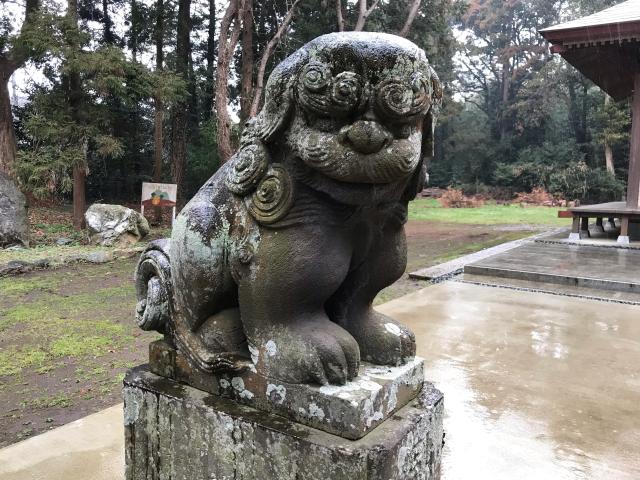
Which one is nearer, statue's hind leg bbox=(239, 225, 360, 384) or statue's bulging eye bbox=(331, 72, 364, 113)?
statue's bulging eye bbox=(331, 72, 364, 113)

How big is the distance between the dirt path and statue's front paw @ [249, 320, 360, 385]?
1.87 m

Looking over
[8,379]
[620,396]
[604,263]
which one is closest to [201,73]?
[604,263]

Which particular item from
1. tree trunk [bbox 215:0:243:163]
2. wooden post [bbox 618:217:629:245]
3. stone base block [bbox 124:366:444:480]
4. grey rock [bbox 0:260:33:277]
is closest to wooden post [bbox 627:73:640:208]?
wooden post [bbox 618:217:629:245]

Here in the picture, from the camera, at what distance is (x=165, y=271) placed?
5.52 feet

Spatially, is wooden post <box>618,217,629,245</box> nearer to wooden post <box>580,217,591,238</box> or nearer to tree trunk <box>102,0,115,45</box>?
wooden post <box>580,217,591,238</box>

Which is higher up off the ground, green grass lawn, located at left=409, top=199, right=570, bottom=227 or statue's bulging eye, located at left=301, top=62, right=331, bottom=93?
statue's bulging eye, located at left=301, top=62, right=331, bottom=93

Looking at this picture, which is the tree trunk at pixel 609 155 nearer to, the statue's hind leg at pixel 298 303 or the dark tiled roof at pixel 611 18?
the dark tiled roof at pixel 611 18

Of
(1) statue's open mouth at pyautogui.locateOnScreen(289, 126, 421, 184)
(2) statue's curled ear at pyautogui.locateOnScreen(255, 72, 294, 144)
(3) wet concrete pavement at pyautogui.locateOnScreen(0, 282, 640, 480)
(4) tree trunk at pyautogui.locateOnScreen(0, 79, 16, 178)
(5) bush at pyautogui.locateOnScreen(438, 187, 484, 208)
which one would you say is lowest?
(3) wet concrete pavement at pyautogui.locateOnScreen(0, 282, 640, 480)

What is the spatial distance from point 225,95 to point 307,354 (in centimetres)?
752

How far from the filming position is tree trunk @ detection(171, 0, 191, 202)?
1180cm

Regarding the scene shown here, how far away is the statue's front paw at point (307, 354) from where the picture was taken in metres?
1.36

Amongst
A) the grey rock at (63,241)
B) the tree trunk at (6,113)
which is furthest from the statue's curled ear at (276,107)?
the tree trunk at (6,113)

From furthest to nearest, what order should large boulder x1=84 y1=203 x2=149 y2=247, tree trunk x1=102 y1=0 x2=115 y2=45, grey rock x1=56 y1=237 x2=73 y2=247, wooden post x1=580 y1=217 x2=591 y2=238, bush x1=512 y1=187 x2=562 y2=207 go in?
bush x1=512 y1=187 x2=562 y2=207
tree trunk x1=102 y1=0 x2=115 y2=45
wooden post x1=580 y1=217 x2=591 y2=238
grey rock x1=56 y1=237 x2=73 y2=247
large boulder x1=84 y1=203 x2=149 y2=247

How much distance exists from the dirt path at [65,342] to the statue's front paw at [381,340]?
6.46 feet
